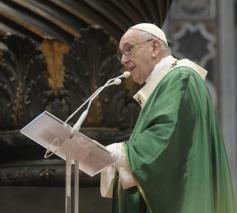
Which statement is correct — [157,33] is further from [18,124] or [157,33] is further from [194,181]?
[18,124]

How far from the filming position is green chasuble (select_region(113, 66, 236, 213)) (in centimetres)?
234

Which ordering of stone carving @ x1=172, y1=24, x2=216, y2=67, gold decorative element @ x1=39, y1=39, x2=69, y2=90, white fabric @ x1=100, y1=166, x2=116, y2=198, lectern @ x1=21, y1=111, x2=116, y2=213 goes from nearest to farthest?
lectern @ x1=21, y1=111, x2=116, y2=213 → white fabric @ x1=100, y1=166, x2=116, y2=198 → gold decorative element @ x1=39, y1=39, x2=69, y2=90 → stone carving @ x1=172, y1=24, x2=216, y2=67

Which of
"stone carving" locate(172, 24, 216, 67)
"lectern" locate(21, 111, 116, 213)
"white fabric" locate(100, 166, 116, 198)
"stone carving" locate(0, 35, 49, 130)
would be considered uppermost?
"stone carving" locate(172, 24, 216, 67)

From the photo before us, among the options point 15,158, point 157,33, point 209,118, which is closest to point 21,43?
point 15,158

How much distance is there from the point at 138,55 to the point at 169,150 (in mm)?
352

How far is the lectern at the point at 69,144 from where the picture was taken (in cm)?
227

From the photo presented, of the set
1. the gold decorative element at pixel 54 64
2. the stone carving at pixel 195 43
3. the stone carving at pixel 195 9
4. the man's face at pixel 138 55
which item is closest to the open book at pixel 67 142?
the man's face at pixel 138 55

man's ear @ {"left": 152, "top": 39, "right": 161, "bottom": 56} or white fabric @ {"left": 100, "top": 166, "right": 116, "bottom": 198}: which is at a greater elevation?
man's ear @ {"left": 152, "top": 39, "right": 161, "bottom": 56}

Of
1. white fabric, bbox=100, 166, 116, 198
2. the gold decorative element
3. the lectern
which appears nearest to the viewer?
the lectern

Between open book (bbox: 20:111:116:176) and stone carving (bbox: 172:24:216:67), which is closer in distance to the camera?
open book (bbox: 20:111:116:176)

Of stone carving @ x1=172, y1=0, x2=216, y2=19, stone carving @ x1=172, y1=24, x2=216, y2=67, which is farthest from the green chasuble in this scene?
stone carving @ x1=172, y1=0, x2=216, y2=19

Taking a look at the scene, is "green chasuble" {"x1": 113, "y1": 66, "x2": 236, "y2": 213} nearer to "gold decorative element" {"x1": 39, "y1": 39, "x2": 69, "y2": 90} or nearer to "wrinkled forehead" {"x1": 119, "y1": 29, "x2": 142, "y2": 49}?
"wrinkled forehead" {"x1": 119, "y1": 29, "x2": 142, "y2": 49}

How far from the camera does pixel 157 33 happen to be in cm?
257

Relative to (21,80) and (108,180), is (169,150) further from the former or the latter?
(21,80)
